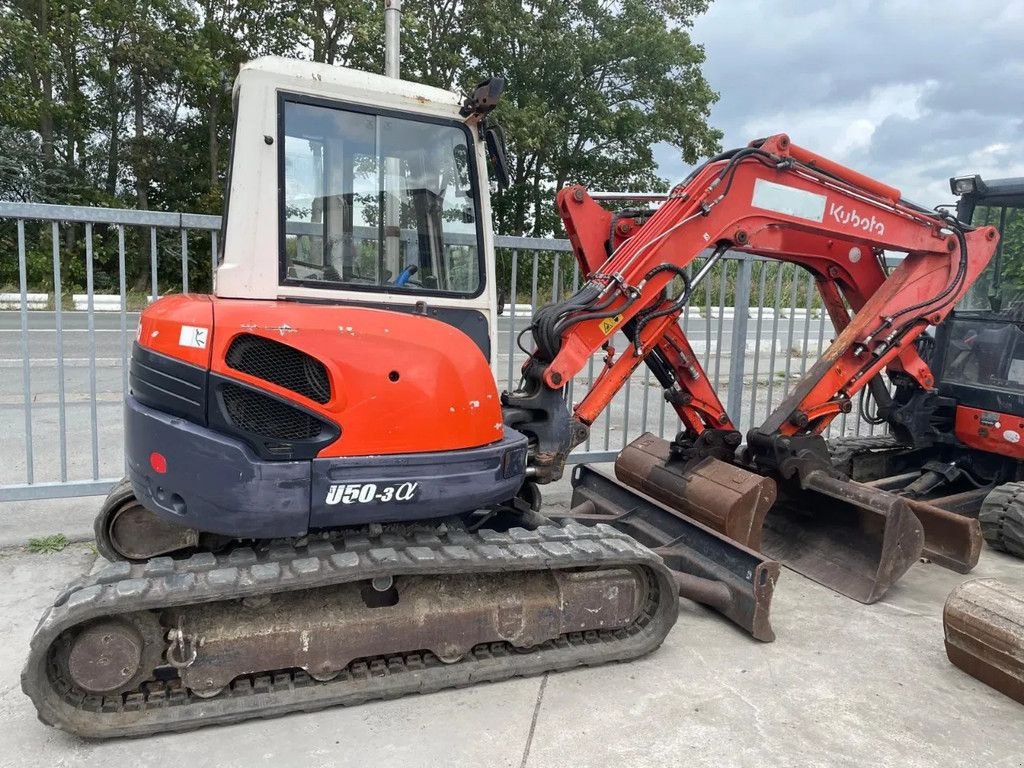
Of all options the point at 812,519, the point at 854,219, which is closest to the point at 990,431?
the point at 812,519

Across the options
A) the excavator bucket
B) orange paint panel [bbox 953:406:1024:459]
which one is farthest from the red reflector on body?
orange paint panel [bbox 953:406:1024:459]

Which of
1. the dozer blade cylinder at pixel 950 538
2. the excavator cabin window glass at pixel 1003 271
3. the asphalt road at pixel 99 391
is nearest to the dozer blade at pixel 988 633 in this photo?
the dozer blade cylinder at pixel 950 538

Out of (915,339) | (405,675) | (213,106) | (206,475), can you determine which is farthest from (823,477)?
→ (213,106)

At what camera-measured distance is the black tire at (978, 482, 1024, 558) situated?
15.1ft

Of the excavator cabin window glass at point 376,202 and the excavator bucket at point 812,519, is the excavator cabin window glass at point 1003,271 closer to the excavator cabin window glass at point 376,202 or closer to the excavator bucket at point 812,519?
the excavator bucket at point 812,519

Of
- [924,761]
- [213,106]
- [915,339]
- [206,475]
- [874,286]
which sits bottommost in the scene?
[924,761]

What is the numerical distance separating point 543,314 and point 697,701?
6.25ft

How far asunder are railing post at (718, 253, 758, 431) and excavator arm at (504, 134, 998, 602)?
2.82 ft

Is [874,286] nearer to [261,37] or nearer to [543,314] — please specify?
[543,314]

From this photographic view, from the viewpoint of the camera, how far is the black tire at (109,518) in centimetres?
366

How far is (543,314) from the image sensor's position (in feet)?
12.8

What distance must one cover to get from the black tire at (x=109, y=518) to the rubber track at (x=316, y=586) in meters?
0.84

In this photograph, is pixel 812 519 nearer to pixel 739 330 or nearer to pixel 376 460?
pixel 739 330

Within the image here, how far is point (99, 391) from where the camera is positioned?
8.71m
